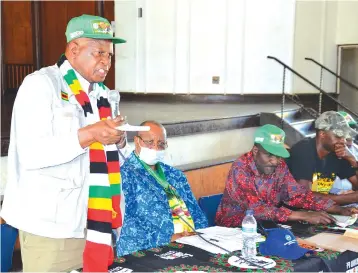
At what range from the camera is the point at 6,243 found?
232 cm

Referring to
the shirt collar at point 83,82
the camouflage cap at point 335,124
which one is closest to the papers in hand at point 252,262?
the shirt collar at point 83,82

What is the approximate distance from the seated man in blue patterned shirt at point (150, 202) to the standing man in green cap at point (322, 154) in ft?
3.58

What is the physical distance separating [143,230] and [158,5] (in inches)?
274

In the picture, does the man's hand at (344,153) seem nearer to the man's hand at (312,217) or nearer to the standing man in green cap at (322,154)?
the standing man in green cap at (322,154)

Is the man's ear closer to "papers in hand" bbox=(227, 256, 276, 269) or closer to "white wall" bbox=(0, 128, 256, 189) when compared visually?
"papers in hand" bbox=(227, 256, 276, 269)

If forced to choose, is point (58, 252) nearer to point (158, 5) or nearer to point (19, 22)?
point (158, 5)

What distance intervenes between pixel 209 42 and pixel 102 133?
714 centimetres

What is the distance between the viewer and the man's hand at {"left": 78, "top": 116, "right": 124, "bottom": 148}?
1.79 m

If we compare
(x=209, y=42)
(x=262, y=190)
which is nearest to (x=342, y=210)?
(x=262, y=190)

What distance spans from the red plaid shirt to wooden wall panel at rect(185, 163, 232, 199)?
6.04 feet

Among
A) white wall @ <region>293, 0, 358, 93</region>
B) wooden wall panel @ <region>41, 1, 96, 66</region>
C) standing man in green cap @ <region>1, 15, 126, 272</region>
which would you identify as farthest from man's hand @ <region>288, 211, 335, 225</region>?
wooden wall panel @ <region>41, 1, 96, 66</region>

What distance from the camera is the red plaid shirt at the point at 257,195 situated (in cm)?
287

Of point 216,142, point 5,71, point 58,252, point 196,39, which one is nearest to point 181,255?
point 58,252

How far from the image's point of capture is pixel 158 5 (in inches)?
353
